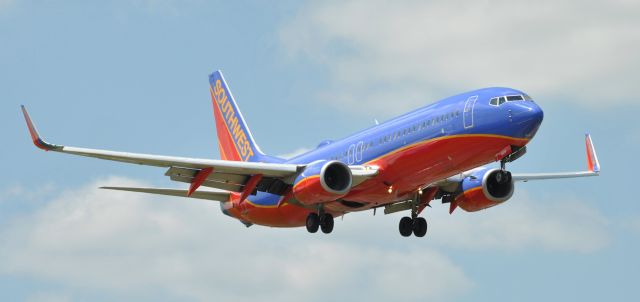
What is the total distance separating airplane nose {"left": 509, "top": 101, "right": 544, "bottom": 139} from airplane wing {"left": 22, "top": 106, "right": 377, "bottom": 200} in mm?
6621

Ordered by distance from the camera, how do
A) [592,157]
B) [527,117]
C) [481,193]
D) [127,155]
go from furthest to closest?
1. [592,157]
2. [481,193]
3. [127,155]
4. [527,117]

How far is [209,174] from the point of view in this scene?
55.6 metres

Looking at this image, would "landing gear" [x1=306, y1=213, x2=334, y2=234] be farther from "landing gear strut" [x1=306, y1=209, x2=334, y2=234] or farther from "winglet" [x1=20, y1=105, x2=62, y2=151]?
"winglet" [x1=20, y1=105, x2=62, y2=151]

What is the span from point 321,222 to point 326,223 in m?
0.24

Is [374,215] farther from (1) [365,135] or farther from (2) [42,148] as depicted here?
(2) [42,148]

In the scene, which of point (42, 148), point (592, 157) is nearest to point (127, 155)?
point (42, 148)

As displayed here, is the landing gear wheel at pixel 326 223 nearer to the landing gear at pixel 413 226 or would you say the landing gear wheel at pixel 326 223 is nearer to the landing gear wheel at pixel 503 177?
the landing gear at pixel 413 226

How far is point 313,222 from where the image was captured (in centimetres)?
5700

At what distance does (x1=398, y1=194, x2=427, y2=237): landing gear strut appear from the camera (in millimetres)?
59375

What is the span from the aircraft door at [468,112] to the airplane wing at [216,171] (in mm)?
4714

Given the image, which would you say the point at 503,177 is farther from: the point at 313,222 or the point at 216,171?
the point at 216,171

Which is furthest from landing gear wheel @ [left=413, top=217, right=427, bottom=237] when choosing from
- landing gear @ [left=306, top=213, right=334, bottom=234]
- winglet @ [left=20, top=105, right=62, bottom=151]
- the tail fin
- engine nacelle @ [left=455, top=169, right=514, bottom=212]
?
winglet @ [left=20, top=105, right=62, bottom=151]

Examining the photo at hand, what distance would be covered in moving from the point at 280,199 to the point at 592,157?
575 inches

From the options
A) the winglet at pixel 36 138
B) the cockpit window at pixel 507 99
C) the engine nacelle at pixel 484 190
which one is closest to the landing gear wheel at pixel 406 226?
the engine nacelle at pixel 484 190
